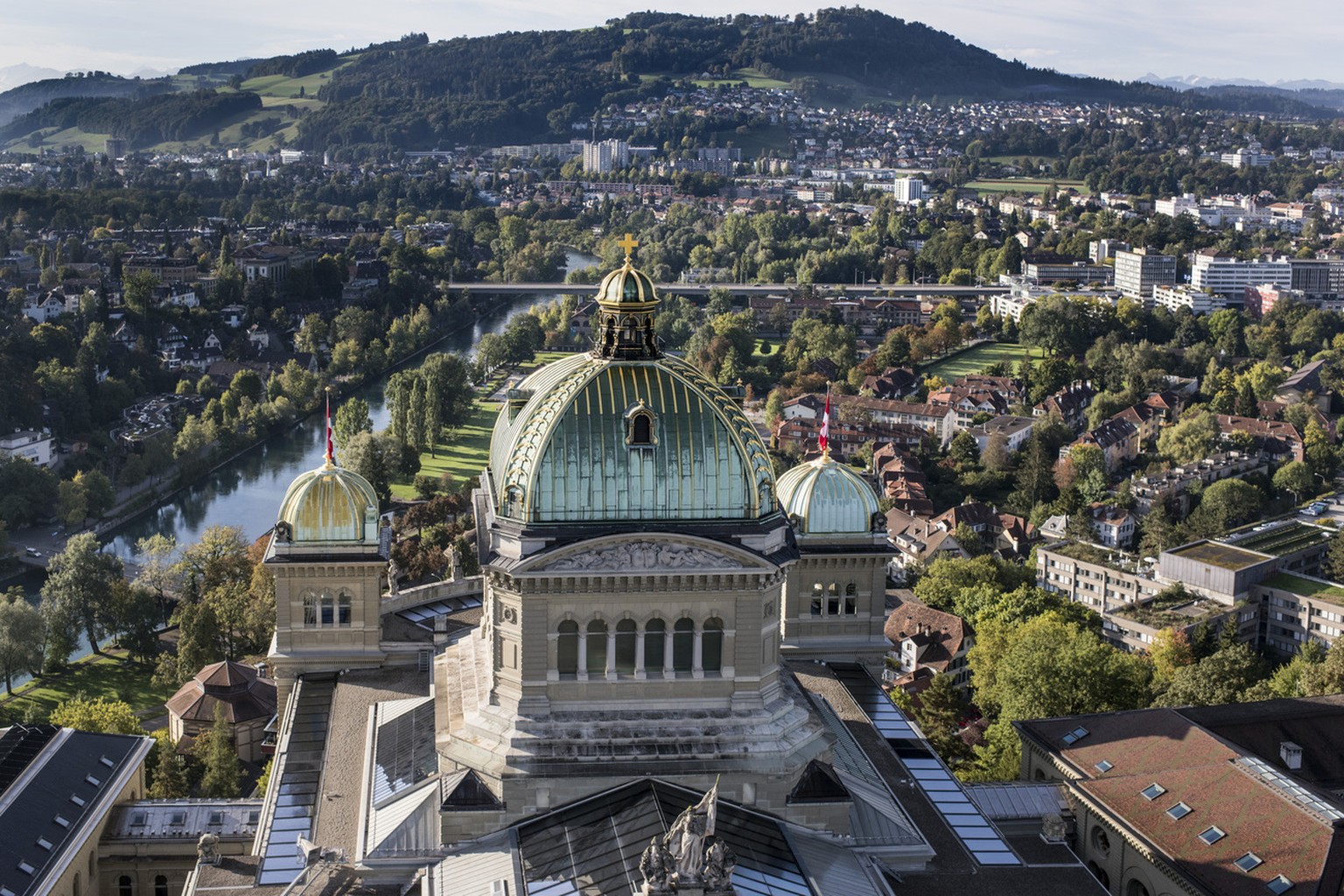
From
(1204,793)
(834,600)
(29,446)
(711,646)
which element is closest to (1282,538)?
(834,600)

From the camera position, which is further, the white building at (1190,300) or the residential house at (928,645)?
the white building at (1190,300)

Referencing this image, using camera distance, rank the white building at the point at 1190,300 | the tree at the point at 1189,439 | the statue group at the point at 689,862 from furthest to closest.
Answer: the white building at the point at 1190,300
the tree at the point at 1189,439
the statue group at the point at 689,862

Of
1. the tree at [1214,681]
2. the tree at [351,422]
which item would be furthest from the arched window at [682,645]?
the tree at [351,422]

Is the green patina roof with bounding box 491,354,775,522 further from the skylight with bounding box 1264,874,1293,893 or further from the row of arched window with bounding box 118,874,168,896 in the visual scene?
the row of arched window with bounding box 118,874,168,896

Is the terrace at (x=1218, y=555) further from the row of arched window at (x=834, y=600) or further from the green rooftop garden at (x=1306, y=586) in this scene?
the row of arched window at (x=834, y=600)

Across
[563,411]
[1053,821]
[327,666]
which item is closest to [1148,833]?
[1053,821]

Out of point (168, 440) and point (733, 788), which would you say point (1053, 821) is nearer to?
point (733, 788)
